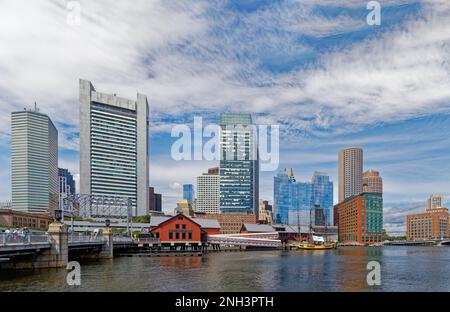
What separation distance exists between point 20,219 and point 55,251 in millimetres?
145321

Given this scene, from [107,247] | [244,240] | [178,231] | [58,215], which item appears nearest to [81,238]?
[58,215]

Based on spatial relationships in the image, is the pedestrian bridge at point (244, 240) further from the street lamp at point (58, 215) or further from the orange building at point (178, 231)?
the street lamp at point (58, 215)

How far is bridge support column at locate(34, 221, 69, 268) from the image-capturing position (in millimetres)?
52281

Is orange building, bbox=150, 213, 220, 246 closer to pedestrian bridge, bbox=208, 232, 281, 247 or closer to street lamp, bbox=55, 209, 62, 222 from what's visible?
pedestrian bridge, bbox=208, 232, 281, 247

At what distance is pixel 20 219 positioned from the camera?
179 meters

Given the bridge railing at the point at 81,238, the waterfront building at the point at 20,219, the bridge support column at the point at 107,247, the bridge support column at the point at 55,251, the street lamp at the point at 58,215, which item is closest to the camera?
the bridge support column at the point at 55,251

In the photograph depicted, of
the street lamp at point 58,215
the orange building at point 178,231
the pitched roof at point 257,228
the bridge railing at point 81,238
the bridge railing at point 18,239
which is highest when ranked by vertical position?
the street lamp at point 58,215

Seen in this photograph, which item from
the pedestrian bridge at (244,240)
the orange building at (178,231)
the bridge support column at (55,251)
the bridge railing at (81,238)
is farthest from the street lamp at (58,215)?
the pedestrian bridge at (244,240)

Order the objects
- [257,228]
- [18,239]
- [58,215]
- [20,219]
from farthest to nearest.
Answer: [20,219] < [257,228] < [58,215] < [18,239]

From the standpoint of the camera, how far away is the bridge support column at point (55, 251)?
52.3m

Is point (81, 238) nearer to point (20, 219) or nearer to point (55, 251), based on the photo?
point (55, 251)

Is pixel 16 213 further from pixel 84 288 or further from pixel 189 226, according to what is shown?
pixel 84 288

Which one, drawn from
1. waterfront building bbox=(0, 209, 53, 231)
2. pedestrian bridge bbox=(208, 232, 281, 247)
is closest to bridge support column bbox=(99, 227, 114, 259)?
pedestrian bridge bbox=(208, 232, 281, 247)

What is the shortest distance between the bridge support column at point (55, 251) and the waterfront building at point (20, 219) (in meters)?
118
